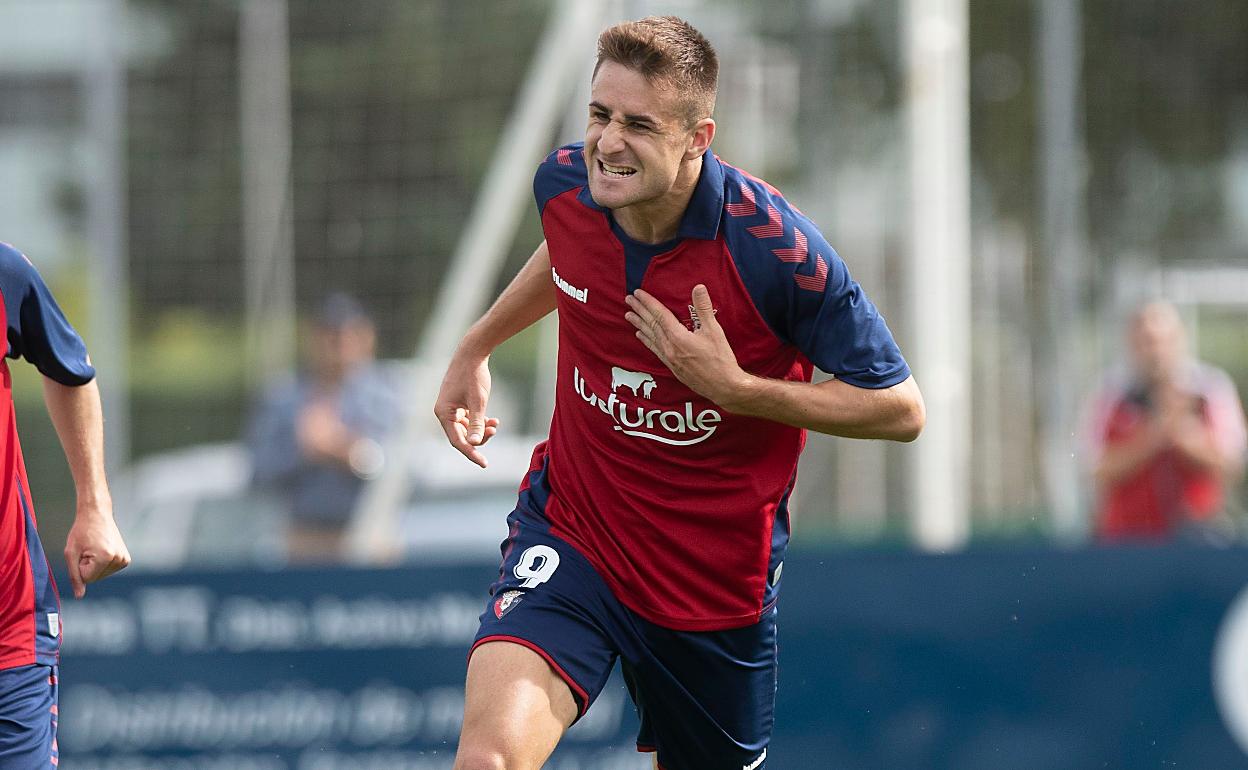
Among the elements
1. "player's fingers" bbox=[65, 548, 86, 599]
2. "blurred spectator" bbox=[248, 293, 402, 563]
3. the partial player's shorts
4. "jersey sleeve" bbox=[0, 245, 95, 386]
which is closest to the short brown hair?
"jersey sleeve" bbox=[0, 245, 95, 386]

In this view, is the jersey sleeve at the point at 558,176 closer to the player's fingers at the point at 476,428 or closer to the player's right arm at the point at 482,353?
the player's right arm at the point at 482,353

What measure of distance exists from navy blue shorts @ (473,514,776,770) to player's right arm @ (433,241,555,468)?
31 centimetres

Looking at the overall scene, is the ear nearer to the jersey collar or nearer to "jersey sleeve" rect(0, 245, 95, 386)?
the jersey collar

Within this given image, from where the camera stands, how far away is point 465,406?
5066 millimetres

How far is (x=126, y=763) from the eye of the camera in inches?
A: 304

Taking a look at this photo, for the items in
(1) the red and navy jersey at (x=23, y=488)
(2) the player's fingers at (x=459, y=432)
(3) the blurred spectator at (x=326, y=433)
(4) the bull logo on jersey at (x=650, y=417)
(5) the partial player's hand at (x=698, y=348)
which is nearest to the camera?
(5) the partial player's hand at (x=698, y=348)

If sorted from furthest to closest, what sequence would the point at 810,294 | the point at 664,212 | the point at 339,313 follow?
the point at 339,313 < the point at 664,212 < the point at 810,294

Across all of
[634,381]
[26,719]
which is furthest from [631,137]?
[26,719]

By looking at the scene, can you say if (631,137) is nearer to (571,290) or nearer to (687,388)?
(571,290)

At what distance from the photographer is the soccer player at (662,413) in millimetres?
4258

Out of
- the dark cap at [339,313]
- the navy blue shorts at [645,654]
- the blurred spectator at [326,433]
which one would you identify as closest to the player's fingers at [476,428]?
the navy blue shorts at [645,654]

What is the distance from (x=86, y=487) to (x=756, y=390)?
1872mm

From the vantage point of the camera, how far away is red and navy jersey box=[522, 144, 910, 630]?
4.37m

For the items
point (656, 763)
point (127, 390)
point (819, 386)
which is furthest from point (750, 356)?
point (127, 390)
